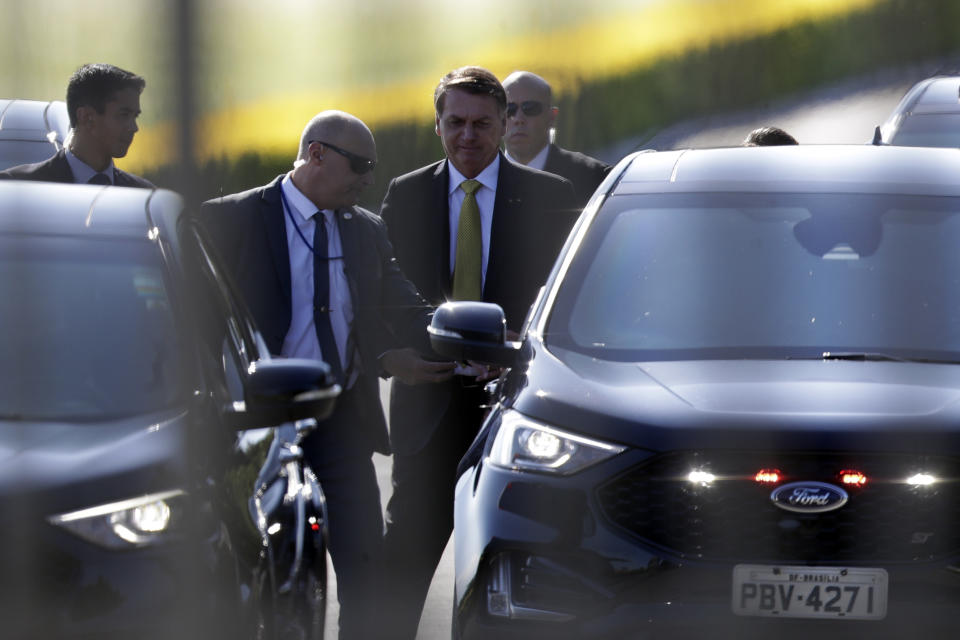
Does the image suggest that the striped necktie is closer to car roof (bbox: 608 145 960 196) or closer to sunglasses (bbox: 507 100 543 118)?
sunglasses (bbox: 507 100 543 118)

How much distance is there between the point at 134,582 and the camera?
2.36m

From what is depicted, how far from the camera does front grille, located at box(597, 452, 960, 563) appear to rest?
3102mm

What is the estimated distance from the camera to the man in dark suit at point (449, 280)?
204 inches

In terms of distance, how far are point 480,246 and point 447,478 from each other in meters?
0.69

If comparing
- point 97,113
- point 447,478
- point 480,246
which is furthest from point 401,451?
point 97,113

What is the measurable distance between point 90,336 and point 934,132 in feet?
24.9

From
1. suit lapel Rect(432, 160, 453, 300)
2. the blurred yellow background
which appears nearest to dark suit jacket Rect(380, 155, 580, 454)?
suit lapel Rect(432, 160, 453, 300)

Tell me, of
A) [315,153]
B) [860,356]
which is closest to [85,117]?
[315,153]

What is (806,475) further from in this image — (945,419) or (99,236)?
(99,236)

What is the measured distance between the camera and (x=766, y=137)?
2.88 meters

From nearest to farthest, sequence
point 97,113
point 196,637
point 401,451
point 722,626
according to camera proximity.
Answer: point 196,637, point 722,626, point 97,113, point 401,451

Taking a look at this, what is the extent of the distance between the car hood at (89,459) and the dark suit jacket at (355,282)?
1.87 m

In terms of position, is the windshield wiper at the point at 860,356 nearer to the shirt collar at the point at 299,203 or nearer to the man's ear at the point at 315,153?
the man's ear at the point at 315,153

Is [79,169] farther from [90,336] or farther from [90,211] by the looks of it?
Result: [90,336]
